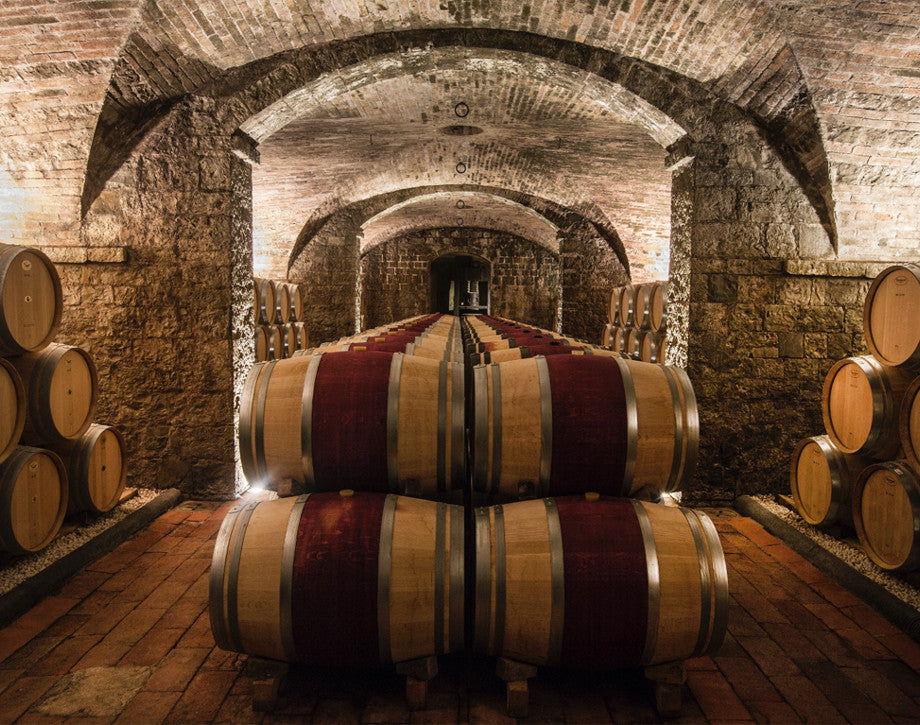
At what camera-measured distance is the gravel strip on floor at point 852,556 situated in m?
2.94

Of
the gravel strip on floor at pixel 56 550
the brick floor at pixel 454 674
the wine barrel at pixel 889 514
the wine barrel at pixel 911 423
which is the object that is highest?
the wine barrel at pixel 911 423

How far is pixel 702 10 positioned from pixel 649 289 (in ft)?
13.0

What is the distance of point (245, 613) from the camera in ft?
6.33

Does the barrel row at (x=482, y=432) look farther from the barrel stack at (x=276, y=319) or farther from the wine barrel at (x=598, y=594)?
the barrel stack at (x=276, y=319)

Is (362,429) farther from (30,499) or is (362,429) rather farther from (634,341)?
(634,341)

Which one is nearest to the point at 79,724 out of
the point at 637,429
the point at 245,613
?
the point at 245,613

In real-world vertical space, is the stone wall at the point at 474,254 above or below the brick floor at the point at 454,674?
above

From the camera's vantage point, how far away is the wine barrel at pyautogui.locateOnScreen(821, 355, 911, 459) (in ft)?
10.6

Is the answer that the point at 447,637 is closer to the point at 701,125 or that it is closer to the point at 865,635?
the point at 865,635

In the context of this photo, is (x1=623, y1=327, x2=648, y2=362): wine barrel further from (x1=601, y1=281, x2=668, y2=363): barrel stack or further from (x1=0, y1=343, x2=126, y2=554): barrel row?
(x1=0, y1=343, x2=126, y2=554): barrel row

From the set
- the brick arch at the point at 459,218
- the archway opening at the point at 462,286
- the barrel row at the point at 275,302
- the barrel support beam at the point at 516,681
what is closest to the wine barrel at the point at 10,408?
the barrel support beam at the point at 516,681

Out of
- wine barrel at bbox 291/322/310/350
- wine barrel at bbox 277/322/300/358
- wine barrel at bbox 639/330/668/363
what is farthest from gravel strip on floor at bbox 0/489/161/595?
Answer: wine barrel at bbox 639/330/668/363

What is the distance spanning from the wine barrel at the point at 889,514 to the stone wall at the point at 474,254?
12.5 meters

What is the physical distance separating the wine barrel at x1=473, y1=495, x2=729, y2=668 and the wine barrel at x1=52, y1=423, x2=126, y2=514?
9.57 feet
